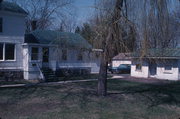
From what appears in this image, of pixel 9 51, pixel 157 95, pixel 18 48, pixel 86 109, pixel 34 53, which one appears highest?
pixel 18 48

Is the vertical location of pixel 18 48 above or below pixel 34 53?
above

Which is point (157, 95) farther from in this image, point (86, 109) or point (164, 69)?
point (164, 69)

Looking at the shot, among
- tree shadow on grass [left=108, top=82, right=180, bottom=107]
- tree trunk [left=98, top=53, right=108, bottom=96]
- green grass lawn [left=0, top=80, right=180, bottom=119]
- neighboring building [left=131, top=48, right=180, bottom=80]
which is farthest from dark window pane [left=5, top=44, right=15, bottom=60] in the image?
neighboring building [left=131, top=48, right=180, bottom=80]

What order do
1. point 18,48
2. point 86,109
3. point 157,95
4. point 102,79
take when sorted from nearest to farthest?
point 86,109 < point 102,79 < point 157,95 < point 18,48

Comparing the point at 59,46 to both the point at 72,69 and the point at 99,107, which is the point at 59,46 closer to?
the point at 99,107

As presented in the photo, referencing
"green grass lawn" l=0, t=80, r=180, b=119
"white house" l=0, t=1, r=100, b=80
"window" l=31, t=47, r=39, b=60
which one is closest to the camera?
"green grass lawn" l=0, t=80, r=180, b=119

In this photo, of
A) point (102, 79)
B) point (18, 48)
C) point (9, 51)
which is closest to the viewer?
point (102, 79)

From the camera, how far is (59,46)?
11.0m

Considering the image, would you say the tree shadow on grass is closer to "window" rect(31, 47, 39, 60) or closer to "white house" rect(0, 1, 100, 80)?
"white house" rect(0, 1, 100, 80)

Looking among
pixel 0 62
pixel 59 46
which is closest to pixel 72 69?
pixel 0 62

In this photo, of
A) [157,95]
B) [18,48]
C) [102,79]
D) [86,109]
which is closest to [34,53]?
[18,48]

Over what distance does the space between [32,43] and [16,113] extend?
12.8 m

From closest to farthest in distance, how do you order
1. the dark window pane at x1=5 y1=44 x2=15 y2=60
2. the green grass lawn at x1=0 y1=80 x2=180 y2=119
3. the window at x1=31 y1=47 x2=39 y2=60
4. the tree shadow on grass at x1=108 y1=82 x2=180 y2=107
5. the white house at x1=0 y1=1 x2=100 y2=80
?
the green grass lawn at x1=0 y1=80 x2=180 y2=119 → the tree shadow on grass at x1=108 y1=82 x2=180 y2=107 → the white house at x1=0 y1=1 x2=100 y2=80 → the dark window pane at x1=5 y1=44 x2=15 y2=60 → the window at x1=31 y1=47 x2=39 y2=60

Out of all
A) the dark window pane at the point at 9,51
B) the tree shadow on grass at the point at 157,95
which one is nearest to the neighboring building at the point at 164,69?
the tree shadow on grass at the point at 157,95
